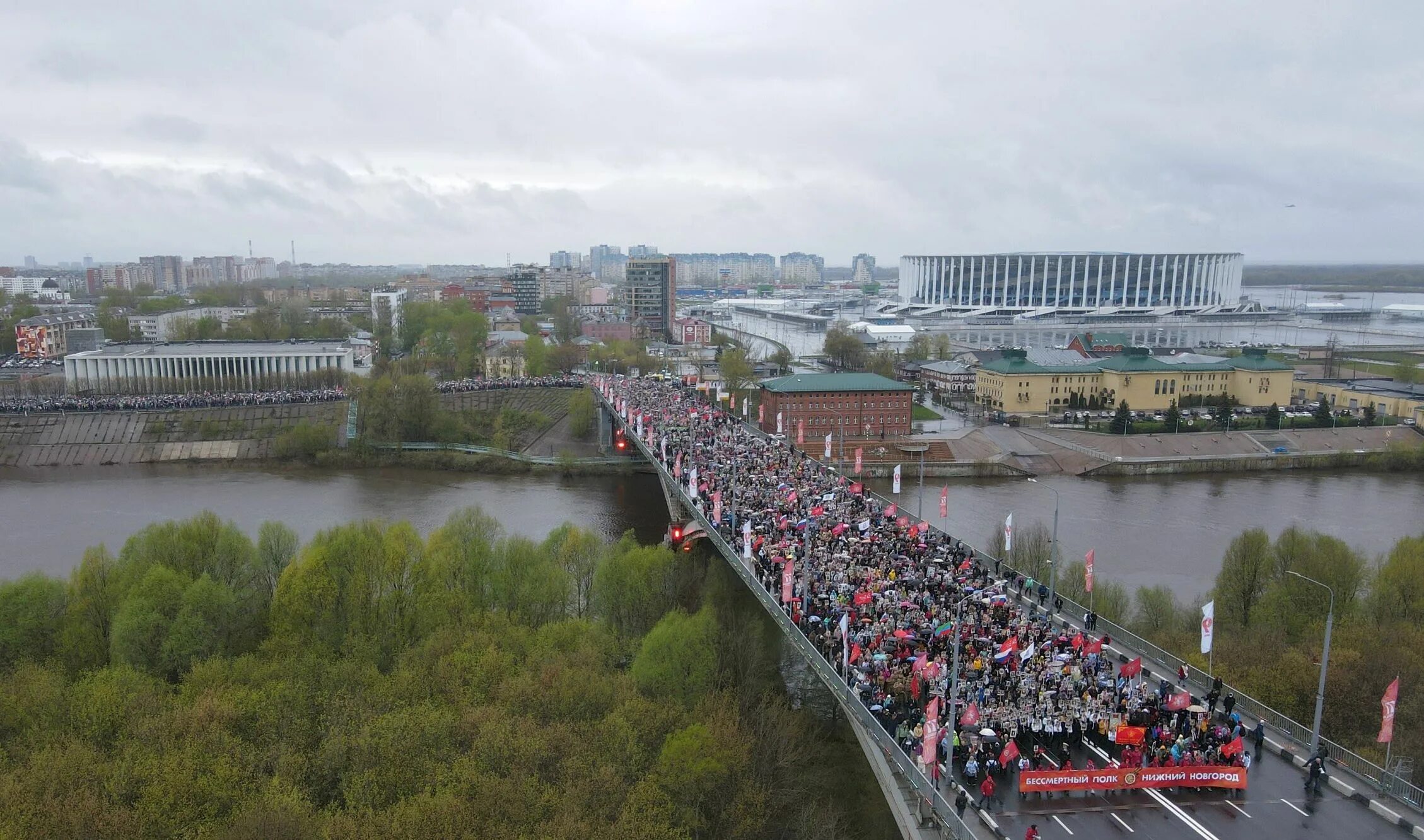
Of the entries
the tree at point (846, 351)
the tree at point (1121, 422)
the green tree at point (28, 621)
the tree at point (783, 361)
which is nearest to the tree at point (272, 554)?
the green tree at point (28, 621)

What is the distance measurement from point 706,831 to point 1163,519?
→ 26095 millimetres

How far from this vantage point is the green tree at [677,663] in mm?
17734

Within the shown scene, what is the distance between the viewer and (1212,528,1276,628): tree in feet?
72.2

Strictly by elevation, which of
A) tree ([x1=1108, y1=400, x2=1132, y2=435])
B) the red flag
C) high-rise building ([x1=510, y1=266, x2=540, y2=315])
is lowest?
tree ([x1=1108, y1=400, x2=1132, y2=435])

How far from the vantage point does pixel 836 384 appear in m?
49.3

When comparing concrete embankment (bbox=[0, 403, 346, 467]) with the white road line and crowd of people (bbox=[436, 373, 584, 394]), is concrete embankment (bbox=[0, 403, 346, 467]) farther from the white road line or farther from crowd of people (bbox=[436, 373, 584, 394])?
the white road line

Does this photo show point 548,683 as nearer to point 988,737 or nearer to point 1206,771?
point 988,737

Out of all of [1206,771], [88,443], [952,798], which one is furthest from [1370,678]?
[88,443]

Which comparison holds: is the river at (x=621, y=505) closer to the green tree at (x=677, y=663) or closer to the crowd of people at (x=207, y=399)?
the crowd of people at (x=207, y=399)

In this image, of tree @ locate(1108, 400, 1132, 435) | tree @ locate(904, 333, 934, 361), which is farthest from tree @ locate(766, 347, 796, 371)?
tree @ locate(1108, 400, 1132, 435)

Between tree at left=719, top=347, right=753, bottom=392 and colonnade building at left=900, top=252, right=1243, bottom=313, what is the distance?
1965 inches

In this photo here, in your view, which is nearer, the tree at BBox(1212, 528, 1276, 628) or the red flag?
the red flag

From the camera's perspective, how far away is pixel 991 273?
363ft

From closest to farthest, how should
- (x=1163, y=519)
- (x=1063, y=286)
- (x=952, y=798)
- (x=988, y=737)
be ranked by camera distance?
(x=952, y=798), (x=988, y=737), (x=1163, y=519), (x=1063, y=286)
